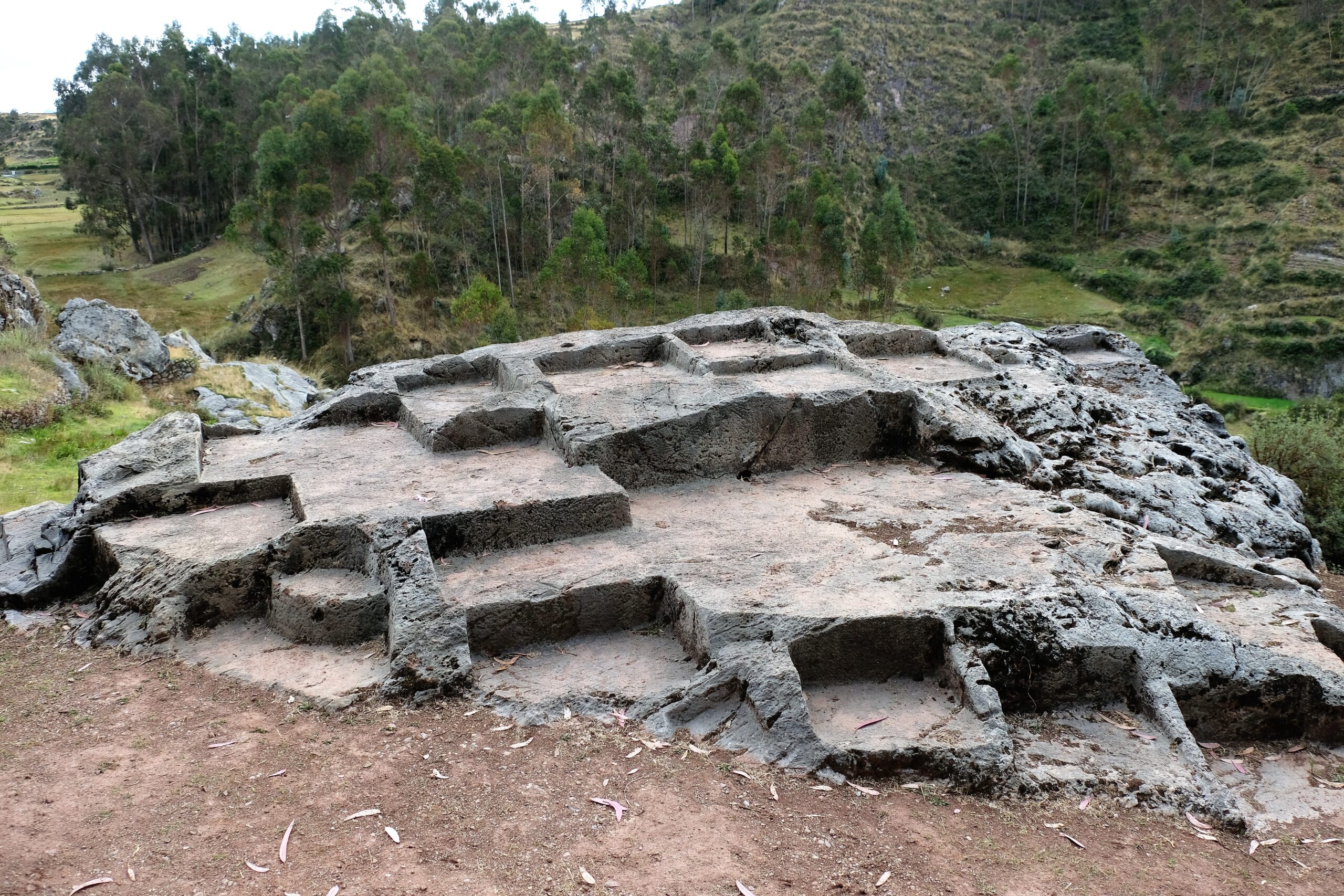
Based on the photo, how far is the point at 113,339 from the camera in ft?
70.3

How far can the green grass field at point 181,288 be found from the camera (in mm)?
40906

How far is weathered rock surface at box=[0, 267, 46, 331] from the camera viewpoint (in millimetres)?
19516

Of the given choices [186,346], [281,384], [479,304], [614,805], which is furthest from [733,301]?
[614,805]

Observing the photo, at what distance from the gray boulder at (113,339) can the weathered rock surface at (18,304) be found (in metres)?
0.55

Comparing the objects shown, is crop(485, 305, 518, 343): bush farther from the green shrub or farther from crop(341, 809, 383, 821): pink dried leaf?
crop(341, 809, 383, 821): pink dried leaf

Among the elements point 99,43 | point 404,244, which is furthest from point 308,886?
point 99,43

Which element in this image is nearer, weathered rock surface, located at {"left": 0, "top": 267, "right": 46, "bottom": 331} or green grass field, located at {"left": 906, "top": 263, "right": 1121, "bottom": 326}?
weathered rock surface, located at {"left": 0, "top": 267, "right": 46, "bottom": 331}

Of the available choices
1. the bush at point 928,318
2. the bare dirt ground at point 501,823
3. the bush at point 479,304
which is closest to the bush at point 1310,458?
the bare dirt ground at point 501,823

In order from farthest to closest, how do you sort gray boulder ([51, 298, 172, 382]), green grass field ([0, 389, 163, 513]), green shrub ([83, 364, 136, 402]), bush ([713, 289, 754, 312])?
1. bush ([713, 289, 754, 312])
2. gray boulder ([51, 298, 172, 382])
3. green shrub ([83, 364, 136, 402])
4. green grass field ([0, 389, 163, 513])

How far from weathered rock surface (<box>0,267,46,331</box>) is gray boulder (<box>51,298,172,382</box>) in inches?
21.8

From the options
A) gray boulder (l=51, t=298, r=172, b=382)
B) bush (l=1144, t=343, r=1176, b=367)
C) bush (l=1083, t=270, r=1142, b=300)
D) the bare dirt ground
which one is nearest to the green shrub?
gray boulder (l=51, t=298, r=172, b=382)

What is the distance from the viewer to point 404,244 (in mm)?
44031

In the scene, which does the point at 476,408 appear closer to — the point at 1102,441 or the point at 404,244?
the point at 1102,441

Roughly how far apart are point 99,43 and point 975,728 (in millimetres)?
74339
